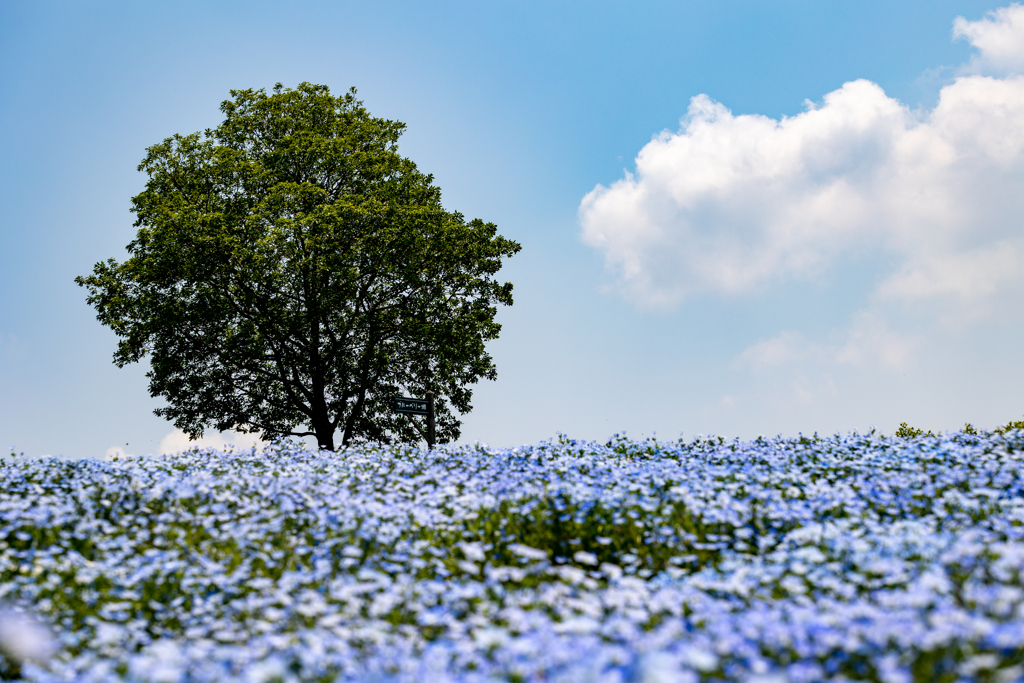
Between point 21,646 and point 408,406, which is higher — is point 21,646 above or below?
below

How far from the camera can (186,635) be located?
5.42 metres

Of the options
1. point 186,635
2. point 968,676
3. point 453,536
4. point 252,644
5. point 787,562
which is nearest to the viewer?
point 968,676

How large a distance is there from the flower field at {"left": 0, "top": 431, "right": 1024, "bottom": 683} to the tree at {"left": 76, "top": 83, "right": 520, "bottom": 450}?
30.0 ft

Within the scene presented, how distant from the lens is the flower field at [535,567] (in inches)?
161

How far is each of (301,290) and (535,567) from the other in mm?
15598

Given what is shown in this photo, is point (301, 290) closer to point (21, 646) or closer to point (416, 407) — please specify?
point (416, 407)

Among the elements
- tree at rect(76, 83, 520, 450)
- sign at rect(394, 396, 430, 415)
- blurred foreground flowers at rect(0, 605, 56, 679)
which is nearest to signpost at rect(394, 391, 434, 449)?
sign at rect(394, 396, 430, 415)

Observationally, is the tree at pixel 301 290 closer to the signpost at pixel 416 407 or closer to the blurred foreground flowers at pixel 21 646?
the signpost at pixel 416 407

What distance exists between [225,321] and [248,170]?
4488 mm

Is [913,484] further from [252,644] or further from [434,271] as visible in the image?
[434,271]

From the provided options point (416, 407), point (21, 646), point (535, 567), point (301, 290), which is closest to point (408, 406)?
point (416, 407)

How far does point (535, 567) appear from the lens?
20.0 ft

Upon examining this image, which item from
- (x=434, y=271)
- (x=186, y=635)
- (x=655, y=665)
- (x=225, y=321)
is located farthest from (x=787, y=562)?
(x=225, y=321)

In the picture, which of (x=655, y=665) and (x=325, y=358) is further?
(x=325, y=358)
